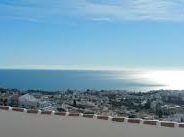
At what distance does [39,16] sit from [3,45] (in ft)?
18.0

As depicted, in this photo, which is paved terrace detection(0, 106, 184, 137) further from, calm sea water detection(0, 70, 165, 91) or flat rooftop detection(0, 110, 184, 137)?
calm sea water detection(0, 70, 165, 91)

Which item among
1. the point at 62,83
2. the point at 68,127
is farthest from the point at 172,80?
the point at 68,127

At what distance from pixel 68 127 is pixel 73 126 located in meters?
0.09

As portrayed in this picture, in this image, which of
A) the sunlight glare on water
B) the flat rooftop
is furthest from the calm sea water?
the flat rooftop

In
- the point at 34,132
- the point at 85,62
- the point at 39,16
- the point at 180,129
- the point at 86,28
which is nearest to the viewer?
the point at 180,129

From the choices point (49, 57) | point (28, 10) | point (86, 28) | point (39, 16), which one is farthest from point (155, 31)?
point (28, 10)

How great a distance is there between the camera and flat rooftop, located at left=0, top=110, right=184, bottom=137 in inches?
271

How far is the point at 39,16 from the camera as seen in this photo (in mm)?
24297

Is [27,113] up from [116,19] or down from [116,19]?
down

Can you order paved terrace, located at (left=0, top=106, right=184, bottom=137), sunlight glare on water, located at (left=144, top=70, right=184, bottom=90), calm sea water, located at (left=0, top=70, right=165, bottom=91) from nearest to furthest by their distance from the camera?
1. paved terrace, located at (left=0, top=106, right=184, bottom=137)
2. calm sea water, located at (left=0, top=70, right=165, bottom=91)
3. sunlight glare on water, located at (left=144, top=70, right=184, bottom=90)

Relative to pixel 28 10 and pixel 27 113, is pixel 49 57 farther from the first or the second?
pixel 27 113

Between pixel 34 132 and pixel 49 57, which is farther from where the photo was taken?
pixel 49 57

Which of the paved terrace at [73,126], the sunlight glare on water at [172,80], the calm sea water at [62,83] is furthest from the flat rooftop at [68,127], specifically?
the sunlight glare on water at [172,80]

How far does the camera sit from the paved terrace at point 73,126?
684 cm
